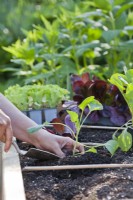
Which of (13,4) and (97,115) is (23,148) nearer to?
(97,115)

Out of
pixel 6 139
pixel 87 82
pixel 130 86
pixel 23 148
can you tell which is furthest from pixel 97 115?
pixel 6 139

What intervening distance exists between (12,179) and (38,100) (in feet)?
3.33

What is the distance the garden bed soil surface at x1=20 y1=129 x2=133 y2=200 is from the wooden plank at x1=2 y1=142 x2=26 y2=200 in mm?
49

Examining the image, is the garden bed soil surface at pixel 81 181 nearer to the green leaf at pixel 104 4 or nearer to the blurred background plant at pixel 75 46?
the blurred background plant at pixel 75 46

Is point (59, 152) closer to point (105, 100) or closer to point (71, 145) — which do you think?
point (71, 145)

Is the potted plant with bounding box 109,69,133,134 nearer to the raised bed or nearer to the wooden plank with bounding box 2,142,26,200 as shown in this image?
the raised bed

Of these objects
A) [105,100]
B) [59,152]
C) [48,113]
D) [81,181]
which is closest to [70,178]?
[81,181]

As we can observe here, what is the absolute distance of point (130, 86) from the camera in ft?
6.57

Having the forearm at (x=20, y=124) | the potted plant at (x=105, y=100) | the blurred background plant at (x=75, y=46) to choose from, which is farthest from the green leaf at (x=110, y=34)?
the forearm at (x=20, y=124)

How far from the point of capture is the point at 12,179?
1723 mm

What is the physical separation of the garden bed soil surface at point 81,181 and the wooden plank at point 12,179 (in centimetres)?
5

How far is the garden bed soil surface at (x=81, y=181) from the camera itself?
A: 1688 millimetres

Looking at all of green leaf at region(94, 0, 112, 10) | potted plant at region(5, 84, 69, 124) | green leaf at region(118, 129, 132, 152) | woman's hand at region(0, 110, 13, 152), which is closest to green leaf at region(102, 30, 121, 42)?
green leaf at region(94, 0, 112, 10)

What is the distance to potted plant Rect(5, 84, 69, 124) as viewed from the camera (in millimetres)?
2648
